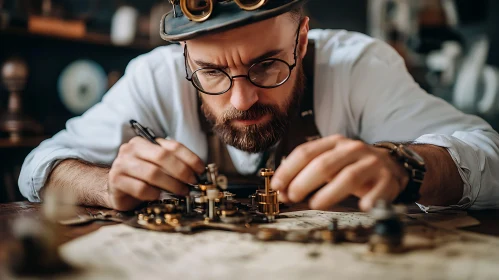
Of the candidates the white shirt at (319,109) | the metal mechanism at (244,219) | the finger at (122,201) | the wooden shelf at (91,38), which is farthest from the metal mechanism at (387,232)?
the wooden shelf at (91,38)

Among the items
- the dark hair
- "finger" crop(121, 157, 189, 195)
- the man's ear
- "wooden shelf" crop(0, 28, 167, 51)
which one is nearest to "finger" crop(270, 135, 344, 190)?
"finger" crop(121, 157, 189, 195)

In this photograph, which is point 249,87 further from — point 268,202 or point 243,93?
point 268,202

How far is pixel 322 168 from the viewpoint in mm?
1088

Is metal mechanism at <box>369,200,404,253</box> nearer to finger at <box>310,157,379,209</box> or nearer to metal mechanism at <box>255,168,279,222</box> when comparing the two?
finger at <box>310,157,379,209</box>

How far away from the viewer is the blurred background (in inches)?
125

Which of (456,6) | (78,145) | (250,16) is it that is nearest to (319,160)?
(250,16)

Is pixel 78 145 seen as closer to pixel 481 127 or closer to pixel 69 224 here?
pixel 69 224

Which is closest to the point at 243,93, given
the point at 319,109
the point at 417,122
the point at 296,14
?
the point at 296,14

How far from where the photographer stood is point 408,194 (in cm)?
122

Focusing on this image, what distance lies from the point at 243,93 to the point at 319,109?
0.63m

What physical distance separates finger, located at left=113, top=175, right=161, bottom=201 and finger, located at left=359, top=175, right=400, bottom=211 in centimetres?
58

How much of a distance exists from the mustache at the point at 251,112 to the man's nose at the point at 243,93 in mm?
25

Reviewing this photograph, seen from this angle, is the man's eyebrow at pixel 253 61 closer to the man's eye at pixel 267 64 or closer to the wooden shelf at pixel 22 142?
the man's eye at pixel 267 64

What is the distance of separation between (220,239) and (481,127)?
1.22 m
